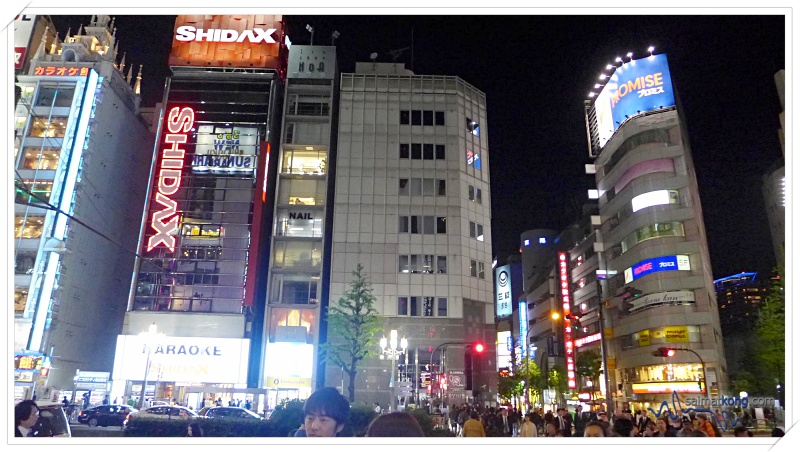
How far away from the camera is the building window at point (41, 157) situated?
46.6 metres

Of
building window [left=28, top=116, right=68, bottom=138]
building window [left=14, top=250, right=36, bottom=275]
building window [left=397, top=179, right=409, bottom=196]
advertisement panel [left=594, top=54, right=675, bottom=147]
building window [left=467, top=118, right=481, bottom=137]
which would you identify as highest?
advertisement panel [left=594, top=54, right=675, bottom=147]

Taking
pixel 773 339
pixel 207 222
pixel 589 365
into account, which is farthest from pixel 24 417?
pixel 589 365

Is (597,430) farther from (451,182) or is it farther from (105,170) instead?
(105,170)

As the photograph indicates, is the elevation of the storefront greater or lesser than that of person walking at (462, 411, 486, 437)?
greater

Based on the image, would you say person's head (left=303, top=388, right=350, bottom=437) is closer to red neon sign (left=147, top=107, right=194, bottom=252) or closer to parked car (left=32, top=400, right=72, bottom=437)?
parked car (left=32, top=400, right=72, bottom=437)

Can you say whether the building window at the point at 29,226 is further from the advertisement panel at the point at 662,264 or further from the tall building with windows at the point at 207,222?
the advertisement panel at the point at 662,264

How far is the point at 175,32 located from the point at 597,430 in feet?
182

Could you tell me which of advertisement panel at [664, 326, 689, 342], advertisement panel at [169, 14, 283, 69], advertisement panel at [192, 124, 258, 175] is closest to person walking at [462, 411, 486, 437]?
advertisement panel at [192, 124, 258, 175]

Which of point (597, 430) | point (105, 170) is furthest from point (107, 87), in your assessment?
point (597, 430)

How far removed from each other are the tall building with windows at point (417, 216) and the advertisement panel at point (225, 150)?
27.2 feet

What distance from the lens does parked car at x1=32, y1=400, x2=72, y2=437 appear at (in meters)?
8.23

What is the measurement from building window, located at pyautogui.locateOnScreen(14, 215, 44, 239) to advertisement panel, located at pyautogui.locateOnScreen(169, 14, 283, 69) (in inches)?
734

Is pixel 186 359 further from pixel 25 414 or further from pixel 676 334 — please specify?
pixel 676 334
